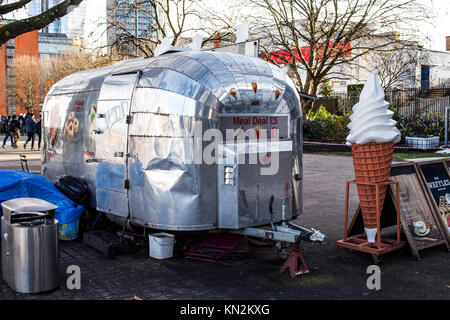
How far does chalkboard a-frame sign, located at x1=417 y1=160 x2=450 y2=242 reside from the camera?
21.9ft

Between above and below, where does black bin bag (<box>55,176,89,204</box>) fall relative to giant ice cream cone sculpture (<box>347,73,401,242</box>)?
below

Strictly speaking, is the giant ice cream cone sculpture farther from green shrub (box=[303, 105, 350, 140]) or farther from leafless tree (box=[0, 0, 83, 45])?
green shrub (box=[303, 105, 350, 140])

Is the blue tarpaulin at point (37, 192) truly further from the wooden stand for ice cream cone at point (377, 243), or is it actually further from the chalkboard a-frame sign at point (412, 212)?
the chalkboard a-frame sign at point (412, 212)

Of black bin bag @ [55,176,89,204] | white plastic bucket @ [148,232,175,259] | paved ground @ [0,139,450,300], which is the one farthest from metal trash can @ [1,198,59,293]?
black bin bag @ [55,176,89,204]

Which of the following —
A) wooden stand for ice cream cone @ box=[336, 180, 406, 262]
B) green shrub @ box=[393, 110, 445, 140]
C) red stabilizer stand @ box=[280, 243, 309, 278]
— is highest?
green shrub @ box=[393, 110, 445, 140]

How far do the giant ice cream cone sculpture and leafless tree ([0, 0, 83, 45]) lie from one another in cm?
677

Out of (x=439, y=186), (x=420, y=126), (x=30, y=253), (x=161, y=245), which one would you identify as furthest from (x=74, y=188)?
(x=420, y=126)

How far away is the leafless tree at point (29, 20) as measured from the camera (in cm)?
970

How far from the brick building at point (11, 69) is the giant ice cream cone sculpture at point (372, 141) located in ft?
222

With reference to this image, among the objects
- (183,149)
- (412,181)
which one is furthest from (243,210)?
(412,181)

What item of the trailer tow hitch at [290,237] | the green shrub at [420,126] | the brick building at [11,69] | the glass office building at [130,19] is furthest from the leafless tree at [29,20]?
the brick building at [11,69]

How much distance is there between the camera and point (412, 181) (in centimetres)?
668

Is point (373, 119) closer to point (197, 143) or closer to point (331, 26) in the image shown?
point (197, 143)
